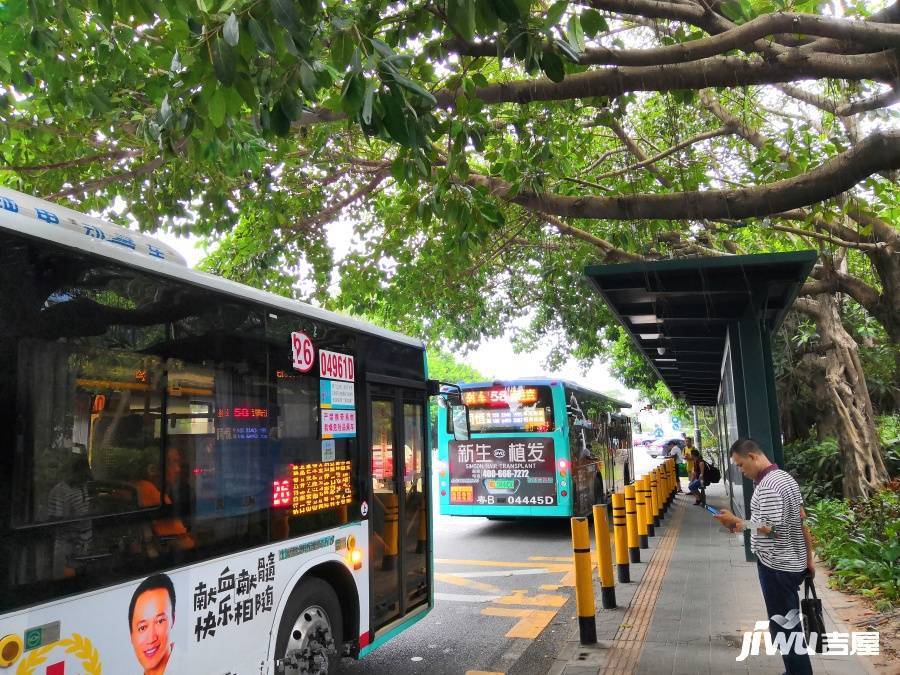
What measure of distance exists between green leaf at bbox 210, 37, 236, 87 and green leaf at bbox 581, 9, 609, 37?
200 cm

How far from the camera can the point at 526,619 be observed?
274 inches

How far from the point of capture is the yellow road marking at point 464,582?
8.39 meters

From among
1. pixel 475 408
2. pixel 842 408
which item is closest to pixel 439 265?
pixel 475 408

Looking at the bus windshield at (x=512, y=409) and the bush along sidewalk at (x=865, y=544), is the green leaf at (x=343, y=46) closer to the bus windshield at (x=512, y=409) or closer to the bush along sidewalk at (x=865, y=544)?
the bush along sidewalk at (x=865, y=544)

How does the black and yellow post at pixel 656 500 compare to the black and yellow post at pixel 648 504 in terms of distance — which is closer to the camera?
the black and yellow post at pixel 648 504

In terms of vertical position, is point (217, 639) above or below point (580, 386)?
below

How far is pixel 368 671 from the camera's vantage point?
5566 mm

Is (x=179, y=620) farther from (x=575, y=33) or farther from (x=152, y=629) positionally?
(x=575, y=33)

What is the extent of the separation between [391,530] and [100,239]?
10.6ft

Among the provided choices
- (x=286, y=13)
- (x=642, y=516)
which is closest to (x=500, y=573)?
(x=642, y=516)

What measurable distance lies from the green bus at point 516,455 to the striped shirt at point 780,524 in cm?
783

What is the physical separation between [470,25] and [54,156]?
650 centimetres

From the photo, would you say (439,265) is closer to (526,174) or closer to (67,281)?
(526,174)

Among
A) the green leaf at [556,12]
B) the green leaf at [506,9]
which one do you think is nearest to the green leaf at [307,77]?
the green leaf at [506,9]
